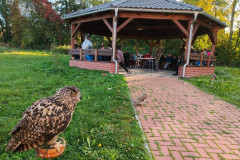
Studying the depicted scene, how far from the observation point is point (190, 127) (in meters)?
3.68

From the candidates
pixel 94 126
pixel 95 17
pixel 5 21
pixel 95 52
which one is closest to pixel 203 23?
pixel 95 17

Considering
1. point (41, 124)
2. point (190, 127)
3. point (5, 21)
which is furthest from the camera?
point (5, 21)

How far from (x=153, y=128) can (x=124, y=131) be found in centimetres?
70

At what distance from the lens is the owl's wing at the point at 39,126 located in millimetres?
1867

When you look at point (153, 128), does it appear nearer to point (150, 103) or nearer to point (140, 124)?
point (140, 124)

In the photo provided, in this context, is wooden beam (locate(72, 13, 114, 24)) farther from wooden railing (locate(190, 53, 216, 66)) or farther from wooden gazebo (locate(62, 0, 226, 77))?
wooden railing (locate(190, 53, 216, 66))

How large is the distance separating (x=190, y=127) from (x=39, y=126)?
10.2 ft

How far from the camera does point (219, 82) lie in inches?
353

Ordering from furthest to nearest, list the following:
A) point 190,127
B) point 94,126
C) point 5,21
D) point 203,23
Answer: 1. point 5,21
2. point 203,23
3. point 190,127
4. point 94,126

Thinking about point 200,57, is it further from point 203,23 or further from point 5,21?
point 5,21

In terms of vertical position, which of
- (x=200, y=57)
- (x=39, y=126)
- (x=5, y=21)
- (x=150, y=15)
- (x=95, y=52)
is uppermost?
(x=5, y=21)

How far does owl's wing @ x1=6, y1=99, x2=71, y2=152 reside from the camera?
6.13 feet

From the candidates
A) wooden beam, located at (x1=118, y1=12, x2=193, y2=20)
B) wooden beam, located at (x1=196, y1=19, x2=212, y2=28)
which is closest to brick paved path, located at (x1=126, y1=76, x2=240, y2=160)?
wooden beam, located at (x1=118, y1=12, x2=193, y2=20)

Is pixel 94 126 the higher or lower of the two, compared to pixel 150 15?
lower
